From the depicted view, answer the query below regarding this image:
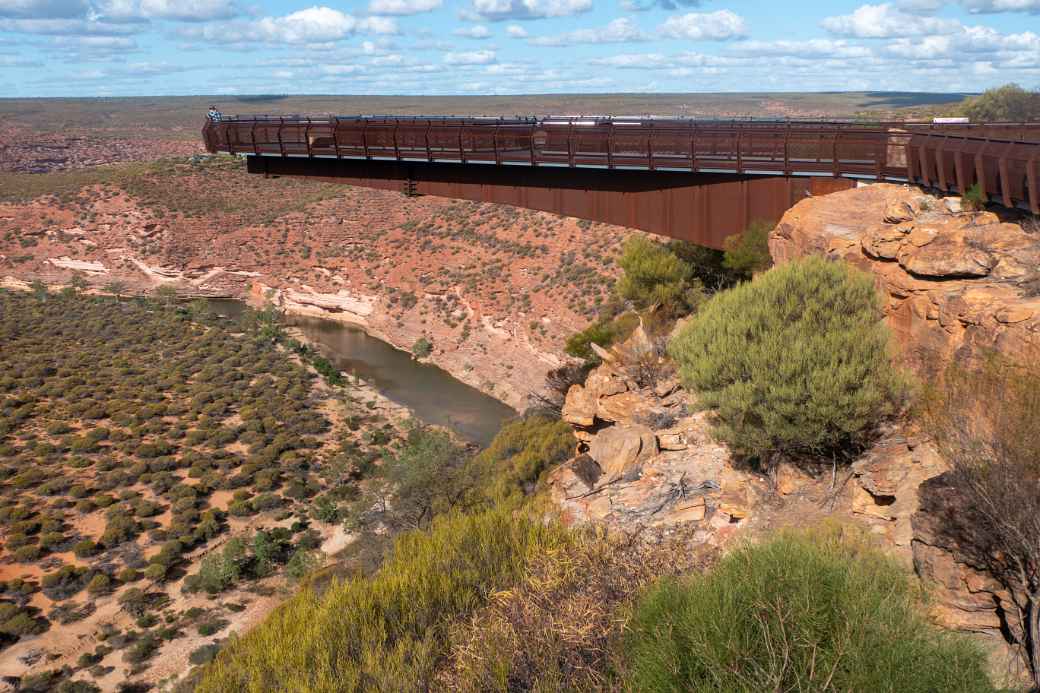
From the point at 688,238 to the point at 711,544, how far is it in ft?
42.1

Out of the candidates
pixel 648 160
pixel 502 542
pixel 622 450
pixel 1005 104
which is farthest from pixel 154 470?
pixel 1005 104

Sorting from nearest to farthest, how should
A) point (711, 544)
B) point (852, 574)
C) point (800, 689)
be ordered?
1. point (800, 689)
2. point (852, 574)
3. point (711, 544)

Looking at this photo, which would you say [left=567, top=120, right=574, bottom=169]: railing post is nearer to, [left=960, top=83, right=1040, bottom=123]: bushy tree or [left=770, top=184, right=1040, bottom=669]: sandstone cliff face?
[left=770, top=184, right=1040, bottom=669]: sandstone cliff face

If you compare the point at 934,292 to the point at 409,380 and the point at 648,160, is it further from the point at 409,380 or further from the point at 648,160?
the point at 409,380

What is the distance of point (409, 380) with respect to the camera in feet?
148

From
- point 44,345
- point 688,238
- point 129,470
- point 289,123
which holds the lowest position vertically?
point 129,470

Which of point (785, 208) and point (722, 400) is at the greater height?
point (785, 208)

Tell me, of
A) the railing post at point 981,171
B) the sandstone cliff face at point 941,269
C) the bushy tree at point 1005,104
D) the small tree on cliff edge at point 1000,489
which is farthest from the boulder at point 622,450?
the bushy tree at point 1005,104

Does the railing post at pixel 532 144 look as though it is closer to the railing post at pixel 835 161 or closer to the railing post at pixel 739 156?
the railing post at pixel 739 156

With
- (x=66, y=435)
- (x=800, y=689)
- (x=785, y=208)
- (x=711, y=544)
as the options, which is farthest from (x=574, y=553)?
(x=66, y=435)

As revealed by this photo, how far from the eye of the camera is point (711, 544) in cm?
1154

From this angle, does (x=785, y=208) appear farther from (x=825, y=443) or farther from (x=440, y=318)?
(x=440, y=318)

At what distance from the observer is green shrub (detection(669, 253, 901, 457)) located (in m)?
12.5

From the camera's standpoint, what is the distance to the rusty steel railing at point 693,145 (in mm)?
16094
